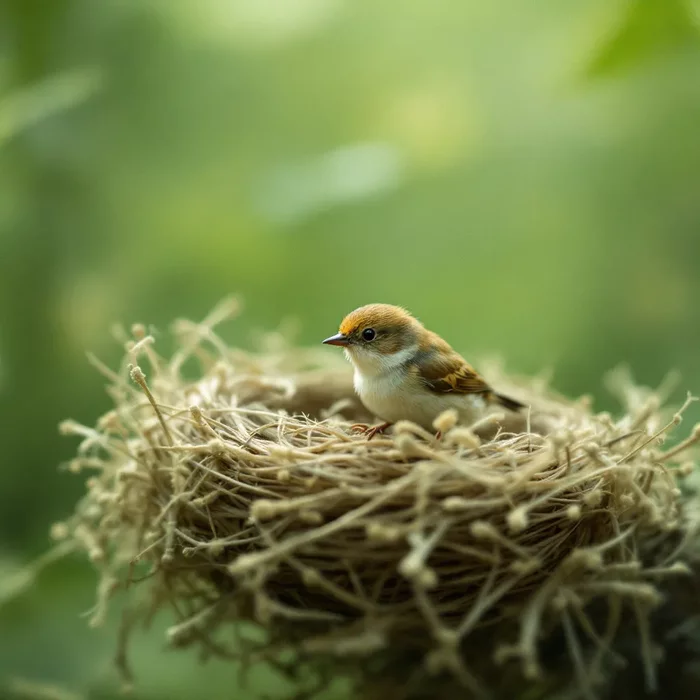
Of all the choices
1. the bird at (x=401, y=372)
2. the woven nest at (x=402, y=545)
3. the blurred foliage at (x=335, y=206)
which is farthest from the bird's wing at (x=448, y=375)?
the blurred foliage at (x=335, y=206)

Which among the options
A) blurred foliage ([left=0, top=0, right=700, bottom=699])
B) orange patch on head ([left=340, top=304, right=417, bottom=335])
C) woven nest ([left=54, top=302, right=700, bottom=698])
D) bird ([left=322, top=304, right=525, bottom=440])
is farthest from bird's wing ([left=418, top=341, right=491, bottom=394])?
blurred foliage ([left=0, top=0, right=700, bottom=699])

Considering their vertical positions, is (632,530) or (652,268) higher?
(652,268)

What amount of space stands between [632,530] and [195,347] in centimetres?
100

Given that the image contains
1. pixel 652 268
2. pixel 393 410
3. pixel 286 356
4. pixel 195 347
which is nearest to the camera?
pixel 393 410

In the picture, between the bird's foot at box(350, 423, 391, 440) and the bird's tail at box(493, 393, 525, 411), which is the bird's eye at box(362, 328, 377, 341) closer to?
the bird's foot at box(350, 423, 391, 440)

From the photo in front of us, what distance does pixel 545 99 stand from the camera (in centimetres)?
222

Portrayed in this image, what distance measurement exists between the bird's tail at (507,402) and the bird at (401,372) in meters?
0.08

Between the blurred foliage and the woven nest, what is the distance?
2.76 ft

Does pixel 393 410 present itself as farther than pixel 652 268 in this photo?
No

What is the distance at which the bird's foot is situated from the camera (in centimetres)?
149

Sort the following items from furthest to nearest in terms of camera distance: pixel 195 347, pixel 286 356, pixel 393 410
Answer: pixel 286 356
pixel 195 347
pixel 393 410

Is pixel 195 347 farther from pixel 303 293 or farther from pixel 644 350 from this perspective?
pixel 644 350

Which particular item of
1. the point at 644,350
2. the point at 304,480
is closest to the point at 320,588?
the point at 304,480

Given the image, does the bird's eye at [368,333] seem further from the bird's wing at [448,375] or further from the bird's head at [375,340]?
the bird's wing at [448,375]
